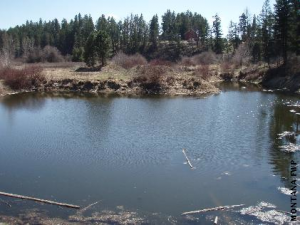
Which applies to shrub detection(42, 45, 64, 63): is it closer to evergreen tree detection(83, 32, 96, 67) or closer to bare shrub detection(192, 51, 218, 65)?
evergreen tree detection(83, 32, 96, 67)

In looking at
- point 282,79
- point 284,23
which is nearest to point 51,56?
point 284,23

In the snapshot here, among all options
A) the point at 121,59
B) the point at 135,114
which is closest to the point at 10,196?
→ the point at 135,114

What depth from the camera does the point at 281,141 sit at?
31.6 m

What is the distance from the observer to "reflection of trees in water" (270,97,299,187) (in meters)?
24.3

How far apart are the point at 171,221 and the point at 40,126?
1027 inches

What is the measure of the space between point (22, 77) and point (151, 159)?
174 feet


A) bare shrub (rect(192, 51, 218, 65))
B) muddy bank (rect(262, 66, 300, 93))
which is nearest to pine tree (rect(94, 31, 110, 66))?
Answer: bare shrub (rect(192, 51, 218, 65))

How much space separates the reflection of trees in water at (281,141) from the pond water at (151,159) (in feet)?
0.25

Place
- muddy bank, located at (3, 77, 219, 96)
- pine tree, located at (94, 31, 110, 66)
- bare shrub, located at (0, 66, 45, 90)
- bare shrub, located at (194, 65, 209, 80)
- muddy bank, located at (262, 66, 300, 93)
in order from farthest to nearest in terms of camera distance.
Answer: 1. pine tree, located at (94, 31, 110, 66)
2. bare shrub, located at (194, 65, 209, 80)
3. bare shrub, located at (0, 66, 45, 90)
4. muddy bank, located at (3, 77, 219, 96)
5. muddy bank, located at (262, 66, 300, 93)

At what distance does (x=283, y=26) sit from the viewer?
72.5m

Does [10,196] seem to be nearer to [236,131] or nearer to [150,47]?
[236,131]

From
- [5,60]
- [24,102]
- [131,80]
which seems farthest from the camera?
[5,60]

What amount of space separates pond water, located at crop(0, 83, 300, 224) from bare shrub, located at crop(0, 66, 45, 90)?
22.9m

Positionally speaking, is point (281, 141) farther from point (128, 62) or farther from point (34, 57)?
point (34, 57)
